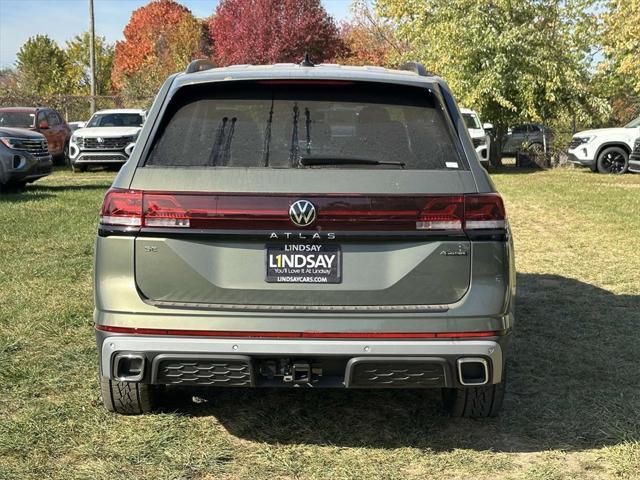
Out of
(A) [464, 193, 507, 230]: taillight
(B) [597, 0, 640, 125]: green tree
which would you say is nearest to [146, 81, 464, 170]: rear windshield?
(A) [464, 193, 507, 230]: taillight

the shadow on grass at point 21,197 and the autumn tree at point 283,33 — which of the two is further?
the autumn tree at point 283,33

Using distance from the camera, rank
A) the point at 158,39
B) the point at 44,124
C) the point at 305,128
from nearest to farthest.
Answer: the point at 305,128 < the point at 44,124 < the point at 158,39

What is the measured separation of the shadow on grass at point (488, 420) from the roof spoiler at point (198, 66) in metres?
1.77

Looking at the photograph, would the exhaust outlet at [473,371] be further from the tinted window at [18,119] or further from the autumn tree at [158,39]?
the autumn tree at [158,39]

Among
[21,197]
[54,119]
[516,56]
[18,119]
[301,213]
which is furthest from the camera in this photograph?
[516,56]

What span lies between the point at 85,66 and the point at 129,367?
6617 centimetres

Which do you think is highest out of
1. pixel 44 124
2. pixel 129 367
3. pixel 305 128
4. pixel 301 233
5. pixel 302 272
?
pixel 305 128

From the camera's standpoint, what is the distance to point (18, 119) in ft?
73.9

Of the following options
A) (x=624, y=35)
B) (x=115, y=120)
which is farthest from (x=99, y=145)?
(x=624, y=35)

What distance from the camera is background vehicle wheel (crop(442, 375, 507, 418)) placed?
13.6 ft

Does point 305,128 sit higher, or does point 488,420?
point 305,128

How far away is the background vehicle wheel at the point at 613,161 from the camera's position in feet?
76.2

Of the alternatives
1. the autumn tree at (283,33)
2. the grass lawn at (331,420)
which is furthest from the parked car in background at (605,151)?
the autumn tree at (283,33)

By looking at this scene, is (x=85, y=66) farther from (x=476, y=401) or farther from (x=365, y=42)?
(x=476, y=401)
